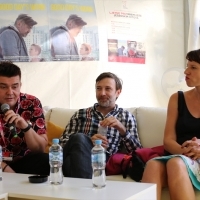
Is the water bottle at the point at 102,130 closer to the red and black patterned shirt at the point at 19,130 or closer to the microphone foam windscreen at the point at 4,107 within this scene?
the red and black patterned shirt at the point at 19,130

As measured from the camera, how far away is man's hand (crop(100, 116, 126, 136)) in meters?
2.95

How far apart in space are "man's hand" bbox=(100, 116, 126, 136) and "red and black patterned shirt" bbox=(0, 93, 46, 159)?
42cm

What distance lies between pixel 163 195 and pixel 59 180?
31.1 inches

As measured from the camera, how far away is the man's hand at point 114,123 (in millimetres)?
2949

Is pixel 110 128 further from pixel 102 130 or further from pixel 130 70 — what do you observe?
pixel 130 70

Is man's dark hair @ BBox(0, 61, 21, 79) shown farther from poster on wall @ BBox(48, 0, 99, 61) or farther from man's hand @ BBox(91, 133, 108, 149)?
poster on wall @ BBox(48, 0, 99, 61)

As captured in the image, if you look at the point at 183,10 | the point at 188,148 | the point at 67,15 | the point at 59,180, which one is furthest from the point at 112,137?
the point at 183,10

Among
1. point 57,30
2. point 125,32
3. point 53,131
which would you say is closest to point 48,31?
point 57,30

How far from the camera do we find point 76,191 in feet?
6.04

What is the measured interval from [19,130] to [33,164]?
0.84 feet

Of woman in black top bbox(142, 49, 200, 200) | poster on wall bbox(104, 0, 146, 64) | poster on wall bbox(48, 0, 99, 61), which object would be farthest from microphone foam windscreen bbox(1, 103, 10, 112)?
poster on wall bbox(104, 0, 146, 64)

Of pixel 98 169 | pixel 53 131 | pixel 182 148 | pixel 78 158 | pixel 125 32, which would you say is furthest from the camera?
pixel 125 32

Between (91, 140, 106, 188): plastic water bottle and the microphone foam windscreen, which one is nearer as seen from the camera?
(91, 140, 106, 188): plastic water bottle

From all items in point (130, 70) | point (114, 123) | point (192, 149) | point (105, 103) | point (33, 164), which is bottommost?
point (33, 164)
